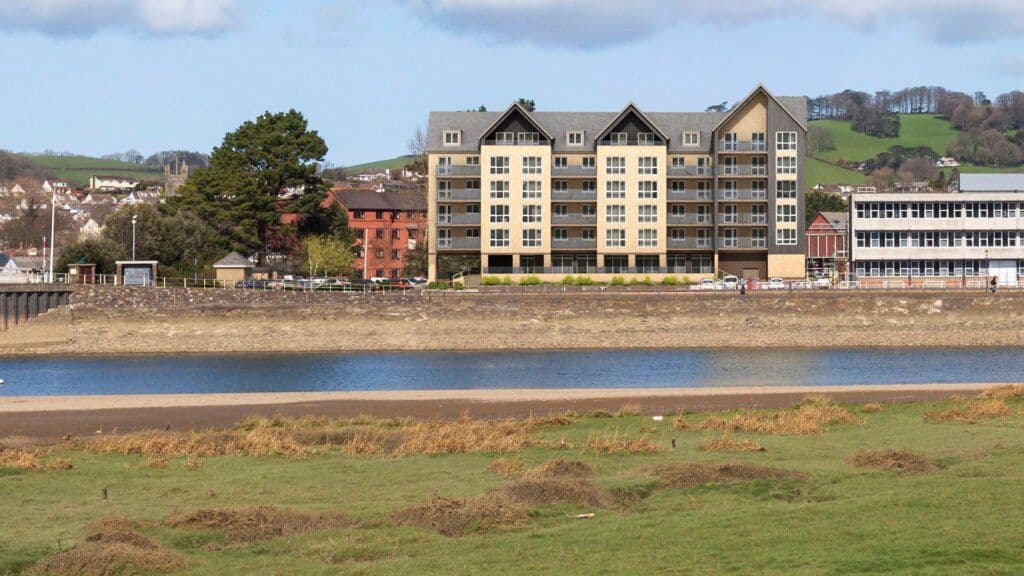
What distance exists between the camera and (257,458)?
1029 inches

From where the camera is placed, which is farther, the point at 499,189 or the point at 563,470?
the point at 499,189

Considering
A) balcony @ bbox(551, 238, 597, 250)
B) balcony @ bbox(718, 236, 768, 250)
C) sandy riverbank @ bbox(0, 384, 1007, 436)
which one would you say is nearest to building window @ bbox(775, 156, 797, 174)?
balcony @ bbox(718, 236, 768, 250)

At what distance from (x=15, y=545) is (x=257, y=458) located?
31.1 ft

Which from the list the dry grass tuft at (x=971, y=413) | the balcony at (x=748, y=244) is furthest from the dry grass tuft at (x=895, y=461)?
the balcony at (x=748, y=244)

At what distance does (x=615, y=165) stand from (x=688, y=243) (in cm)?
851

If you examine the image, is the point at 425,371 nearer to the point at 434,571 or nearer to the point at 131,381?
the point at 131,381

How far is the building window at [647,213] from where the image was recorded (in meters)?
100

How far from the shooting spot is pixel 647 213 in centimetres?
10062

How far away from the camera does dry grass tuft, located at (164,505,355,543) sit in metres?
17.7

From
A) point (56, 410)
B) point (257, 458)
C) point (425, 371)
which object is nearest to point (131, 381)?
point (425, 371)

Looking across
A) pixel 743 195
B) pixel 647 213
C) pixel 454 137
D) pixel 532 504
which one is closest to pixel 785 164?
pixel 743 195

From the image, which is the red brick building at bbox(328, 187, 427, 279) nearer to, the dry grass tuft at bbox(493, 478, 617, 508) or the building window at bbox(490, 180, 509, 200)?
the building window at bbox(490, 180, 509, 200)

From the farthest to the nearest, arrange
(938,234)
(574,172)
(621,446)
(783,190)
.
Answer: (938,234) < (574,172) < (783,190) < (621,446)

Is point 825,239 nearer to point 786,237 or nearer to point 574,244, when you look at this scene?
point 786,237
